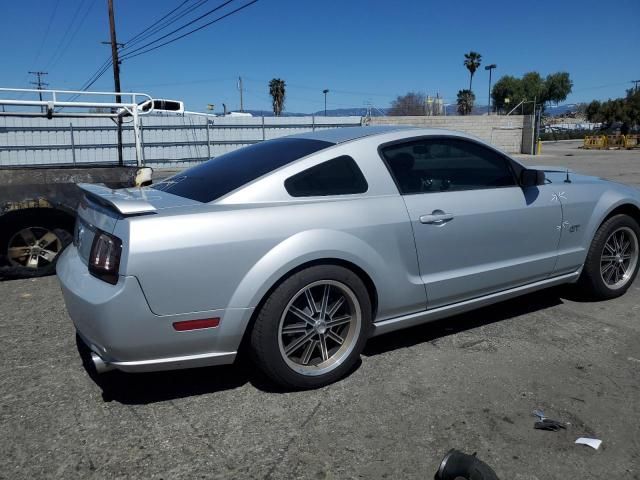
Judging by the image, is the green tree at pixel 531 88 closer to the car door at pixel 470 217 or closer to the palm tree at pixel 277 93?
the palm tree at pixel 277 93

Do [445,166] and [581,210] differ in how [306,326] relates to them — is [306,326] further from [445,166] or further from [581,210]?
[581,210]

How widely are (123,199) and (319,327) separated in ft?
4.29

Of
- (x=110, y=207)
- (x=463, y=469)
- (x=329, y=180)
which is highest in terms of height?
(x=329, y=180)

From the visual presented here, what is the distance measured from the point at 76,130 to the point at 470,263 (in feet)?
62.0

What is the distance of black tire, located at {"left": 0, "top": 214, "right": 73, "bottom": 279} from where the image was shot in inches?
210

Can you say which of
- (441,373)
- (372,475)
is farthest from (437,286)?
(372,475)

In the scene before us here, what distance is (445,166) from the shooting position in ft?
12.8

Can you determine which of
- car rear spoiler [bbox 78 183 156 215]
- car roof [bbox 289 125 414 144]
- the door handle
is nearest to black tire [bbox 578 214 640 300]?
the door handle

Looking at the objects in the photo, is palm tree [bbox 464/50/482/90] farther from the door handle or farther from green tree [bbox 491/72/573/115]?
the door handle

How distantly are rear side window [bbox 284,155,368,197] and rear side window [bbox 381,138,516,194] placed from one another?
0.90 feet

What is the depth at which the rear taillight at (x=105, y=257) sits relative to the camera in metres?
2.75

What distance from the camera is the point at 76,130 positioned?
19.5 m

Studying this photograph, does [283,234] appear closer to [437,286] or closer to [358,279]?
[358,279]

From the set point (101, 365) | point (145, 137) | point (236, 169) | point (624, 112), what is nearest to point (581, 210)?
point (236, 169)
